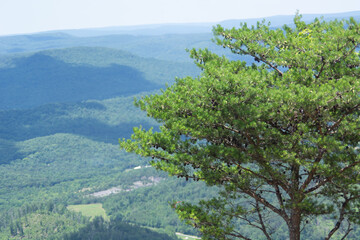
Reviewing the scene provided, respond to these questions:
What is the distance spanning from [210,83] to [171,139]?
2.97 meters

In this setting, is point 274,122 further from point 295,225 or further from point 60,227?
point 60,227

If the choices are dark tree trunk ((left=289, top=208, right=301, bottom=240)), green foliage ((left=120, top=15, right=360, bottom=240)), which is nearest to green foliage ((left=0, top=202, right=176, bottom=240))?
green foliage ((left=120, top=15, right=360, bottom=240))

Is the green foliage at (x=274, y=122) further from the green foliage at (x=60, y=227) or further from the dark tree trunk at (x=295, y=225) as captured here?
the green foliage at (x=60, y=227)

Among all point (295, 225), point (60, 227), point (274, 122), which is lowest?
point (60, 227)

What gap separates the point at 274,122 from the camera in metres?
15.6

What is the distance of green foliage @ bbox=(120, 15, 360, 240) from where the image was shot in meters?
14.1

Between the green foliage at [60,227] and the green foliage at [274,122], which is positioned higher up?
the green foliage at [274,122]

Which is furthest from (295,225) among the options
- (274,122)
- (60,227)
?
(60,227)

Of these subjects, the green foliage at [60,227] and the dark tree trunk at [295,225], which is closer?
the dark tree trunk at [295,225]

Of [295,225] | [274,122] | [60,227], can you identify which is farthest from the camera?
[60,227]

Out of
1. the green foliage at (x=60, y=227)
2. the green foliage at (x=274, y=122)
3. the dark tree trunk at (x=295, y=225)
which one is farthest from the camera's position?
the green foliage at (x=60, y=227)

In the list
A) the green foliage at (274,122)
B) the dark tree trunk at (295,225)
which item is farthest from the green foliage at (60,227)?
the dark tree trunk at (295,225)

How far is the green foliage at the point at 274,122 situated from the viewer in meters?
14.1

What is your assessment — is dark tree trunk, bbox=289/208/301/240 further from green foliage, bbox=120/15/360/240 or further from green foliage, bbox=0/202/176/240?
green foliage, bbox=0/202/176/240
